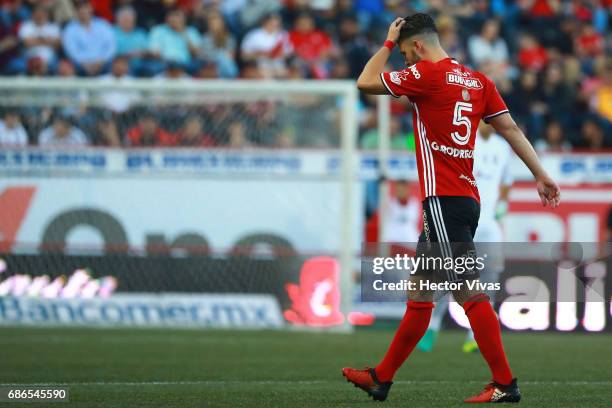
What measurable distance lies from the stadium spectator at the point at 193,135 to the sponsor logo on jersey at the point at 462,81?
864cm

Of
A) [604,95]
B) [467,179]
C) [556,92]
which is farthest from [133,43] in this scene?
[467,179]

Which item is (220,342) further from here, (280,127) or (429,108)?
(429,108)

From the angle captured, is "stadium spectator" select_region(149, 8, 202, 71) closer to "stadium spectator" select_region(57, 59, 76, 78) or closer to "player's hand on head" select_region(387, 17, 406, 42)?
"stadium spectator" select_region(57, 59, 76, 78)

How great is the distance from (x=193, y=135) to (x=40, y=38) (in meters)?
3.43

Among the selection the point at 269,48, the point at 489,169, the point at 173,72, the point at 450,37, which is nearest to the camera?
the point at 489,169

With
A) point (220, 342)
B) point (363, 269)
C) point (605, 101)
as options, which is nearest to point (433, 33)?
point (363, 269)

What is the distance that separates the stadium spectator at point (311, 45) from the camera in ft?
62.0

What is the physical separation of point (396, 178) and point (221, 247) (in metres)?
2.40

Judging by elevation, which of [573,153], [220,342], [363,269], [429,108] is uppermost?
[429,108]

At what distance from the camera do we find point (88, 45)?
18.0 metres

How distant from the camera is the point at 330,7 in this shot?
66.1 ft

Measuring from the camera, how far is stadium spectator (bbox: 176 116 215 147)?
1596 cm

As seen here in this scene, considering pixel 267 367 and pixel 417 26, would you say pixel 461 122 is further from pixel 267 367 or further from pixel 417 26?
pixel 267 367

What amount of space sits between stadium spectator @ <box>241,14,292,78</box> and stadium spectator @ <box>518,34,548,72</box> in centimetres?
394
